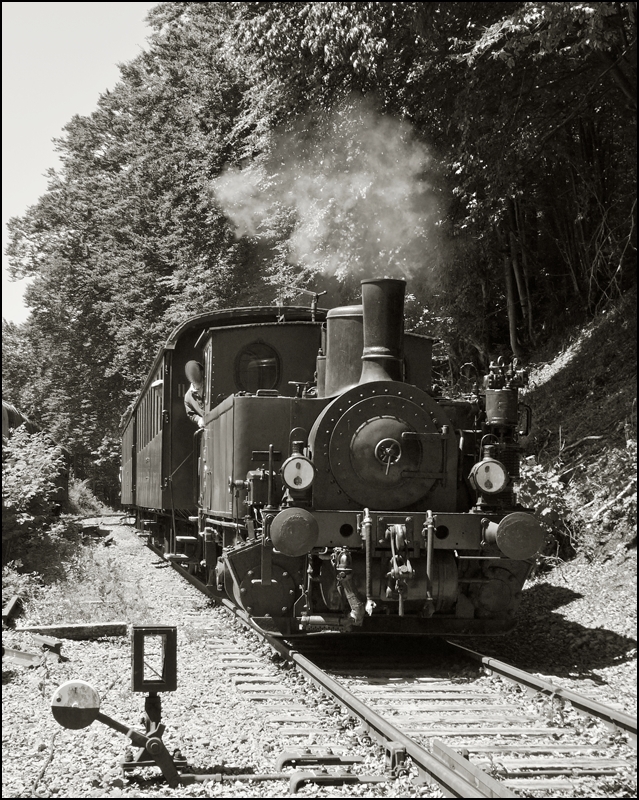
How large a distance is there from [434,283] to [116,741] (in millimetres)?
12861

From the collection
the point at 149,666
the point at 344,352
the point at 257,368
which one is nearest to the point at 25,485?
the point at 257,368

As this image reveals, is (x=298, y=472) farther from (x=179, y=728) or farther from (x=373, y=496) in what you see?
(x=179, y=728)

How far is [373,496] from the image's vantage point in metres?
7.32

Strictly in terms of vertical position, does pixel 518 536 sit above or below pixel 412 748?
above

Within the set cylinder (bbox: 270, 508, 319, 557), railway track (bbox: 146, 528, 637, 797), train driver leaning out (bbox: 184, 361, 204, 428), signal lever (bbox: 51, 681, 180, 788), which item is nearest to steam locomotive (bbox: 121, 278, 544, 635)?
cylinder (bbox: 270, 508, 319, 557)

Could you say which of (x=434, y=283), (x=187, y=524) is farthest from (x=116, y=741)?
(x=434, y=283)

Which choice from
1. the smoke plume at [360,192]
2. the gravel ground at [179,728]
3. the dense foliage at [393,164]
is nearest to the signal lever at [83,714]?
the gravel ground at [179,728]

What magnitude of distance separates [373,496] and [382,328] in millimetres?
1399

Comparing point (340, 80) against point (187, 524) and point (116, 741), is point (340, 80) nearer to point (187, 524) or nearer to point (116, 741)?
point (187, 524)

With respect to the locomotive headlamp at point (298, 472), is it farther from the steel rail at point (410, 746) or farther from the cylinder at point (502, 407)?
the cylinder at point (502, 407)

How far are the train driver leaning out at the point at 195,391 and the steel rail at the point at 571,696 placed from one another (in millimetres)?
4092

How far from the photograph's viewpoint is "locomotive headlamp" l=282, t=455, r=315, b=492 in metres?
6.97

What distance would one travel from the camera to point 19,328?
44812 millimetres

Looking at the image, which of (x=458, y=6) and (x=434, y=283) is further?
(x=434, y=283)
